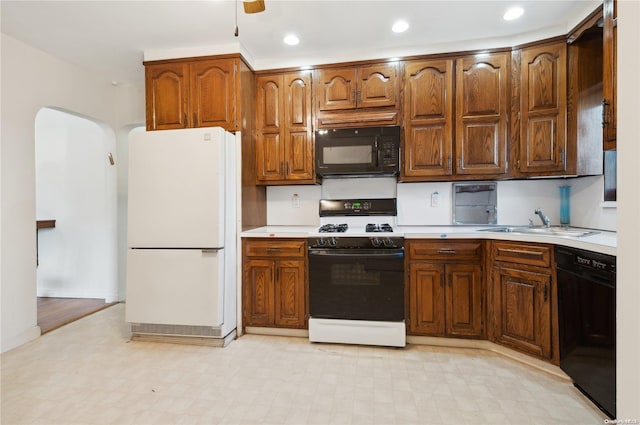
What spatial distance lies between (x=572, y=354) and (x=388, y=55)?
2601 millimetres

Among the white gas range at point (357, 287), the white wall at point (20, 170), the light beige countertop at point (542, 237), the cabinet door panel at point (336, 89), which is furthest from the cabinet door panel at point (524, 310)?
the white wall at point (20, 170)

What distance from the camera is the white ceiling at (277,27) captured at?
7.20 ft

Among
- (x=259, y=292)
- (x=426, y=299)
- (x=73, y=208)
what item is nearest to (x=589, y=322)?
(x=426, y=299)

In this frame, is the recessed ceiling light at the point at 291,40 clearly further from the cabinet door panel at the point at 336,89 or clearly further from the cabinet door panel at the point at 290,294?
the cabinet door panel at the point at 290,294

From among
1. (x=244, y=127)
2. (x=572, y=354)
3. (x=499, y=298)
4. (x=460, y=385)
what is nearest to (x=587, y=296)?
(x=572, y=354)

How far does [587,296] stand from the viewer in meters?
1.75

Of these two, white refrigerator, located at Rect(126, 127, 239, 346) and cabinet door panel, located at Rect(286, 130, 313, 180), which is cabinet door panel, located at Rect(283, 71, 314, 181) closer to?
cabinet door panel, located at Rect(286, 130, 313, 180)

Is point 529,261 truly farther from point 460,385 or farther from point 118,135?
point 118,135

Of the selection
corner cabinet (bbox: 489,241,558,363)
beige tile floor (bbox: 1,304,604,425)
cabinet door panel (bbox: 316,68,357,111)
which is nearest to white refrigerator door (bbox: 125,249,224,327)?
beige tile floor (bbox: 1,304,604,425)

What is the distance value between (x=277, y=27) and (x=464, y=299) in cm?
259

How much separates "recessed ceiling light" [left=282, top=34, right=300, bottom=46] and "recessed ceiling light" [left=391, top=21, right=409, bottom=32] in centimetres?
78

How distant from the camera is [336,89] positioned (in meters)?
2.87

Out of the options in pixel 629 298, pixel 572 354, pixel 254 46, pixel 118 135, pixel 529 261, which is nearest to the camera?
pixel 629 298

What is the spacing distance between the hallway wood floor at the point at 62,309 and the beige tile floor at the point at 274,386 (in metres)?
0.47
